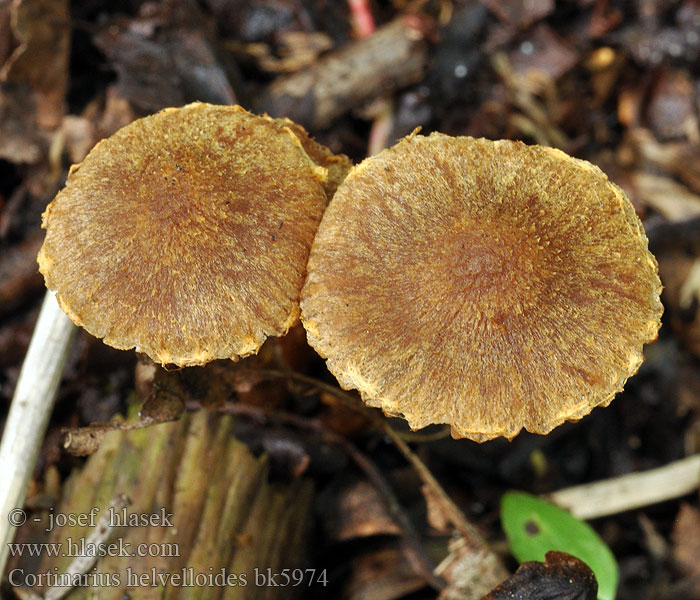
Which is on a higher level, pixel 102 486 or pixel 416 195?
pixel 416 195

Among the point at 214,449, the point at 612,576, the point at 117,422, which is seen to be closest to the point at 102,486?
the point at 117,422

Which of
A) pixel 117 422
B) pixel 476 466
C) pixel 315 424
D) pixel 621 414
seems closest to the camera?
pixel 117 422

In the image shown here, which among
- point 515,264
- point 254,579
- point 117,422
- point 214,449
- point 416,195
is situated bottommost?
point 254,579

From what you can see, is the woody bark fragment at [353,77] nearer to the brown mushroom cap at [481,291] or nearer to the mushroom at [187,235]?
the mushroom at [187,235]

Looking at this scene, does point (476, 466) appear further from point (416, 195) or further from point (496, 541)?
point (416, 195)

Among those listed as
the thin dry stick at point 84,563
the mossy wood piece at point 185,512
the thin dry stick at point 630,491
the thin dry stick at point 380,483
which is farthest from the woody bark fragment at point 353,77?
the thin dry stick at point 630,491

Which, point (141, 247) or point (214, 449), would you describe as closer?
point (141, 247)
